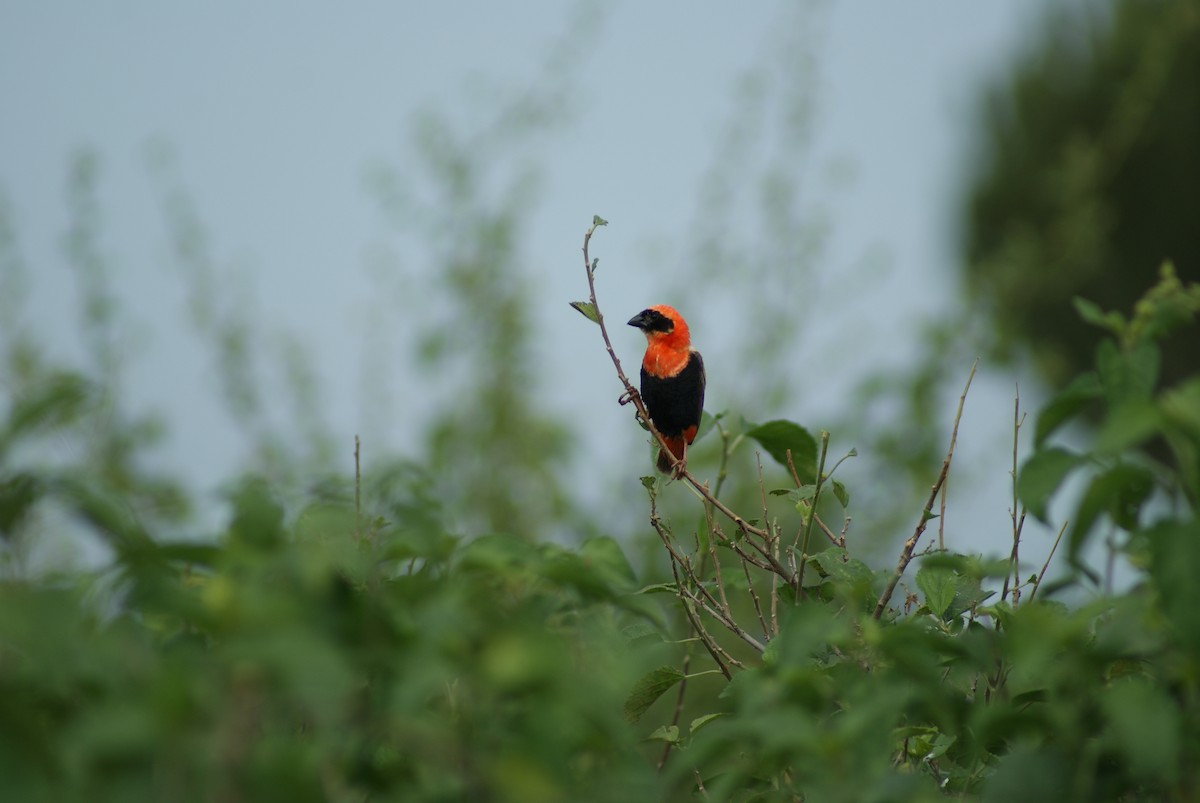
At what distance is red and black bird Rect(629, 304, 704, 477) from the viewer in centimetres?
571

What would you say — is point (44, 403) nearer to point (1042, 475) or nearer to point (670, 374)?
point (1042, 475)

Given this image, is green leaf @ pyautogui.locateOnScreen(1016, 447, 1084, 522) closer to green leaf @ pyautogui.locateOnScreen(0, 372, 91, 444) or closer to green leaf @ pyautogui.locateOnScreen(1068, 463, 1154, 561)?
green leaf @ pyautogui.locateOnScreen(1068, 463, 1154, 561)

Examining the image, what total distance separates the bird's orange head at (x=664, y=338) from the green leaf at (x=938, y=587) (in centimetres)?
375

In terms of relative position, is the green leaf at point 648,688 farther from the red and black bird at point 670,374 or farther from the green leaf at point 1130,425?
the red and black bird at point 670,374

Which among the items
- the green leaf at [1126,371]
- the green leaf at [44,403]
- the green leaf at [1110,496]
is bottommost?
the green leaf at [44,403]

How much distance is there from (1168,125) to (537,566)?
76.5 ft

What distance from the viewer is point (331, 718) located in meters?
1.00

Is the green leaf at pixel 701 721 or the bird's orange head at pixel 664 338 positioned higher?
the bird's orange head at pixel 664 338

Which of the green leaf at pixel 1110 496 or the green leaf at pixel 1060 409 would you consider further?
the green leaf at pixel 1060 409

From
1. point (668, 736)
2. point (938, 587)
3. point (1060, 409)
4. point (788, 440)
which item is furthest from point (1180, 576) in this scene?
point (788, 440)

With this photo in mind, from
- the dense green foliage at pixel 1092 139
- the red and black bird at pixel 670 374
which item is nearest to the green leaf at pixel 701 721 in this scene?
the red and black bird at pixel 670 374

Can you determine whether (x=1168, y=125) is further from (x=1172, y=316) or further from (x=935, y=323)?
(x=1172, y=316)

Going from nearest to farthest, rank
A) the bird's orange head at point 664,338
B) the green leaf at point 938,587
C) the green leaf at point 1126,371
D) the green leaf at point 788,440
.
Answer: the green leaf at point 1126,371 < the green leaf at point 938,587 < the green leaf at point 788,440 < the bird's orange head at point 664,338

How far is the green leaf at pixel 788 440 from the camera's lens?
212 centimetres
